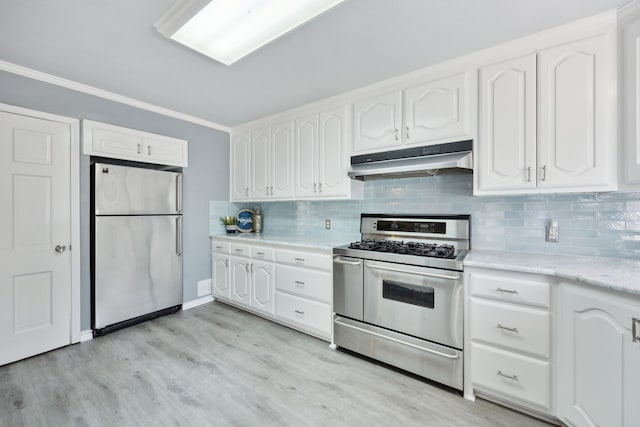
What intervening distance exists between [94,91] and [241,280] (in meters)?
2.43

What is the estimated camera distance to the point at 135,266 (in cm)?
296

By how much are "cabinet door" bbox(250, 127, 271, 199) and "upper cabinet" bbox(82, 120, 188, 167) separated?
834 mm

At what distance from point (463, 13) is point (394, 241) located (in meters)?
1.80

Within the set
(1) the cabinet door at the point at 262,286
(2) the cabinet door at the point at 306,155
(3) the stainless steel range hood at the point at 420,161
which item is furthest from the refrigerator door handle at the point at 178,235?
(3) the stainless steel range hood at the point at 420,161

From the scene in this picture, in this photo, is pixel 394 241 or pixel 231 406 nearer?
pixel 231 406

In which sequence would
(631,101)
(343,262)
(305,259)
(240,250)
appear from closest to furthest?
(631,101)
(343,262)
(305,259)
(240,250)

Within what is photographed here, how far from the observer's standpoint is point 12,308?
2.28 metres

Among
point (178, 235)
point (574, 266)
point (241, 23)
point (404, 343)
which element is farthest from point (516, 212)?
point (178, 235)

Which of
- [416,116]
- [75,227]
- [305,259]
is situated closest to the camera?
[416,116]

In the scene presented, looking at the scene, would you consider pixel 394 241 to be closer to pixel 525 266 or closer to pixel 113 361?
pixel 525 266

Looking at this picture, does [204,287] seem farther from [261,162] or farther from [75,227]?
[261,162]

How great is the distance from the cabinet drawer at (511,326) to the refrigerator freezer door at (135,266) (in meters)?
3.12

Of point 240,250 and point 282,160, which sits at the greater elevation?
point 282,160

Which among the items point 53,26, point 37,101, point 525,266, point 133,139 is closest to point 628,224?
point 525,266
